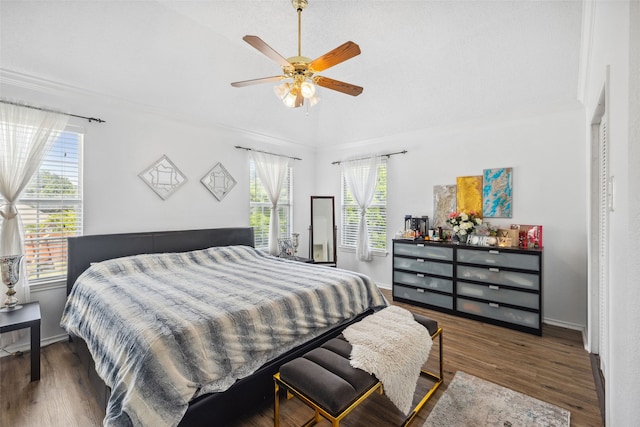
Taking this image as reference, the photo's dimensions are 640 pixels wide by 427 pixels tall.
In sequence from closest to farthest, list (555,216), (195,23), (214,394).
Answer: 1. (214,394)
2. (195,23)
3. (555,216)

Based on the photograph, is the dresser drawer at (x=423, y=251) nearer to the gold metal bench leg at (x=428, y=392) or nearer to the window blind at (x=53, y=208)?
the gold metal bench leg at (x=428, y=392)

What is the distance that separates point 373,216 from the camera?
512cm

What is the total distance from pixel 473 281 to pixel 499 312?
43 centimetres

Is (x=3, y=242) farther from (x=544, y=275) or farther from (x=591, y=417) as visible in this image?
(x=544, y=275)

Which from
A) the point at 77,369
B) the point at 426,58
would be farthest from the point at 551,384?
the point at 77,369

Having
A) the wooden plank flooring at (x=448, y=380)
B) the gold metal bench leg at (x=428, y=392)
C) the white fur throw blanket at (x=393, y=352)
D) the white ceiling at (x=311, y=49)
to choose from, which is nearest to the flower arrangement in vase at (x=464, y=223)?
the wooden plank flooring at (x=448, y=380)

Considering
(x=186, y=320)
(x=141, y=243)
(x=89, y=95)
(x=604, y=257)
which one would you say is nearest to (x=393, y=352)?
(x=186, y=320)

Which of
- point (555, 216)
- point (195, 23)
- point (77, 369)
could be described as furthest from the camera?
point (555, 216)

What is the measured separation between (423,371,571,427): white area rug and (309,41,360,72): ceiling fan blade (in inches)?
103

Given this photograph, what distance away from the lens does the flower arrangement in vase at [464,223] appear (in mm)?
3740

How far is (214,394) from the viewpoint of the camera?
1683mm

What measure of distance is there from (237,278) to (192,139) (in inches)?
93.5

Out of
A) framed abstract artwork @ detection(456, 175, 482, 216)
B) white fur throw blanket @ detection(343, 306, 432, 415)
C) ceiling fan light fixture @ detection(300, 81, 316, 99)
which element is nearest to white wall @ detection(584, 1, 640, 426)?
white fur throw blanket @ detection(343, 306, 432, 415)

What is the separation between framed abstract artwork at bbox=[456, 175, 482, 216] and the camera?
3.93 metres
